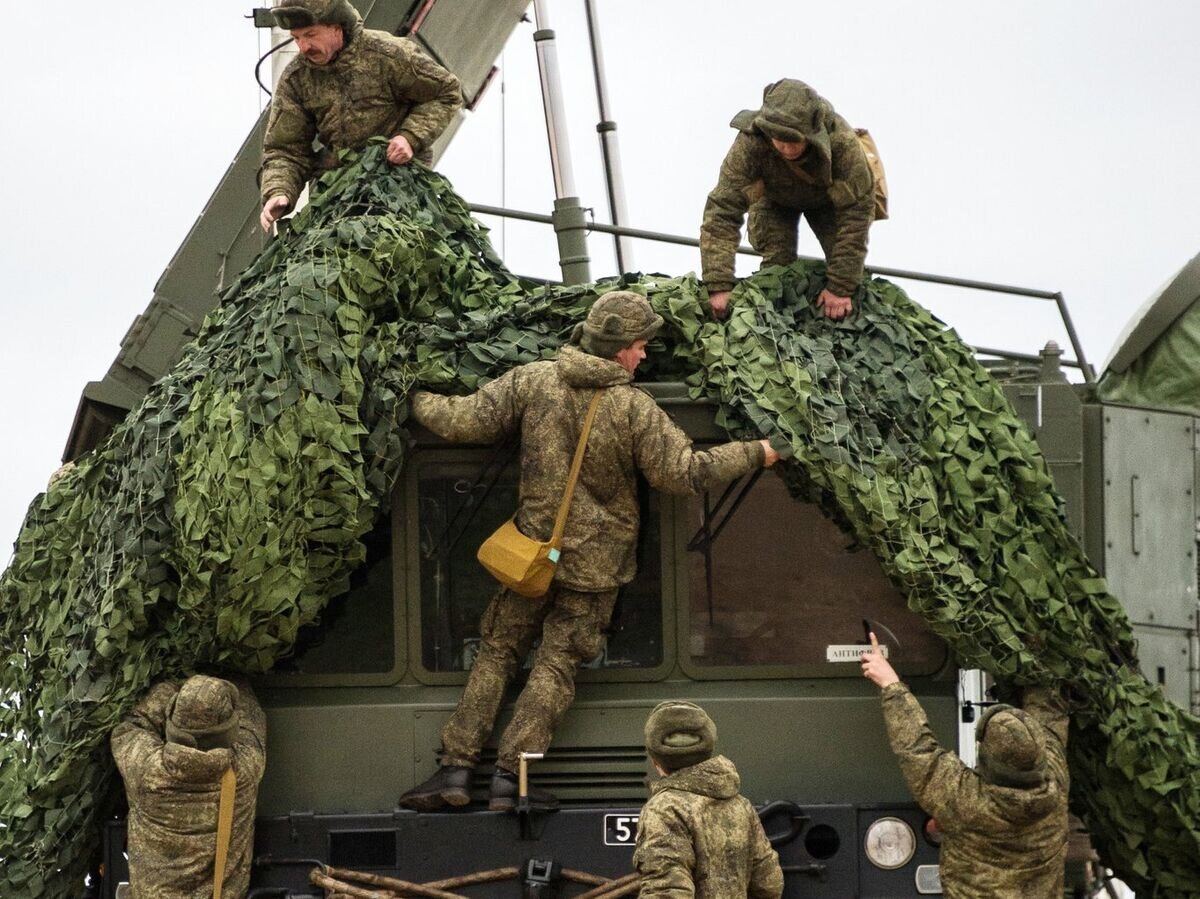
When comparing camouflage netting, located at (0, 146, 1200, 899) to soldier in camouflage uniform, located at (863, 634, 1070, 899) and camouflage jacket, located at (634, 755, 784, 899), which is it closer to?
soldier in camouflage uniform, located at (863, 634, 1070, 899)

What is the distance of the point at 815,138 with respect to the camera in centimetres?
982

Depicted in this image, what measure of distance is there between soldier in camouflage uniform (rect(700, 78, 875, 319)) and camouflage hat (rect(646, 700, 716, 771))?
1.91 meters

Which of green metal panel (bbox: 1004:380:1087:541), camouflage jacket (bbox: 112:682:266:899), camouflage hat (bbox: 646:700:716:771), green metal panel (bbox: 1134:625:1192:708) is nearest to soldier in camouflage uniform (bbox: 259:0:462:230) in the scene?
camouflage jacket (bbox: 112:682:266:899)

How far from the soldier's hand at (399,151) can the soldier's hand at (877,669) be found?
103 inches

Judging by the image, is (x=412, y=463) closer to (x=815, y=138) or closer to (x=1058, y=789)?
(x=815, y=138)

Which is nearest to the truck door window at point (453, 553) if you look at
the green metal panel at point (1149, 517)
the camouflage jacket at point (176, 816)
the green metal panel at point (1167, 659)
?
the camouflage jacket at point (176, 816)

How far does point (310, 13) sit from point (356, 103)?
415mm

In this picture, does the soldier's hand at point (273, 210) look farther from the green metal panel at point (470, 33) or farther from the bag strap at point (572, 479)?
the green metal panel at point (470, 33)

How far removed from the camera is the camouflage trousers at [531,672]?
962 centimetres

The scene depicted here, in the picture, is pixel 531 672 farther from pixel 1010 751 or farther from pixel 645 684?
pixel 1010 751

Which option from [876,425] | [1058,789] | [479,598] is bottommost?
[1058,789]

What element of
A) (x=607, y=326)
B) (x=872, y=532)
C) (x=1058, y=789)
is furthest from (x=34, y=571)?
(x=1058, y=789)

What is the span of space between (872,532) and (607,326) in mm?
1212

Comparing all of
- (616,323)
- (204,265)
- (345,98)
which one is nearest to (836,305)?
(616,323)
